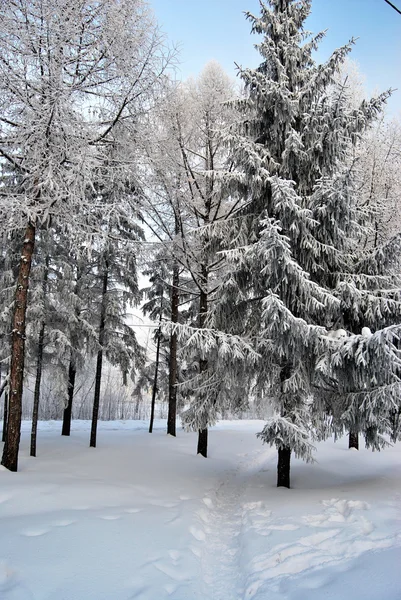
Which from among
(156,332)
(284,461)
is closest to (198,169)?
(284,461)

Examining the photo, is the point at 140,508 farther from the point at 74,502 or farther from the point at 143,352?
the point at 143,352

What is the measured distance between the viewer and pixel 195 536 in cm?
443

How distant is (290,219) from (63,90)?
13.7 ft

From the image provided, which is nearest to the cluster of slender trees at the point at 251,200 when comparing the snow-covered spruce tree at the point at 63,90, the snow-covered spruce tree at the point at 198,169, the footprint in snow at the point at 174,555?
the snow-covered spruce tree at the point at 63,90

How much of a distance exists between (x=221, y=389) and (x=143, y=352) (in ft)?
35.5

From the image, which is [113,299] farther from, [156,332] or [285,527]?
[285,527]

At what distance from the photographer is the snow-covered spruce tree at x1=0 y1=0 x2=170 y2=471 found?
207 inches

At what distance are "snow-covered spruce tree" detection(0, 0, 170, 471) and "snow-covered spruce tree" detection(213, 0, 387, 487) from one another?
2132mm

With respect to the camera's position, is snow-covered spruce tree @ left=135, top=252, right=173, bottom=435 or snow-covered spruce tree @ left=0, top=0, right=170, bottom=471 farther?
snow-covered spruce tree @ left=135, top=252, right=173, bottom=435

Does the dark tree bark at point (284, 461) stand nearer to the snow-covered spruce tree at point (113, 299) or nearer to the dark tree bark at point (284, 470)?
the dark tree bark at point (284, 470)

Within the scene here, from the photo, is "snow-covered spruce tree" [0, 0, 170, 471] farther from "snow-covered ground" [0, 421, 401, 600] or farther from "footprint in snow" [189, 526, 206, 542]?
"footprint in snow" [189, 526, 206, 542]

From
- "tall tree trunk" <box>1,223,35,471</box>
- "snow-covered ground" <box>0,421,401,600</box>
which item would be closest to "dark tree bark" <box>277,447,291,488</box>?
"snow-covered ground" <box>0,421,401,600</box>

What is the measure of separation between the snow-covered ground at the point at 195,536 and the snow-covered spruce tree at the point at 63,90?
8.66 feet

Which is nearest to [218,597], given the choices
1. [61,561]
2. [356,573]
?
[356,573]
